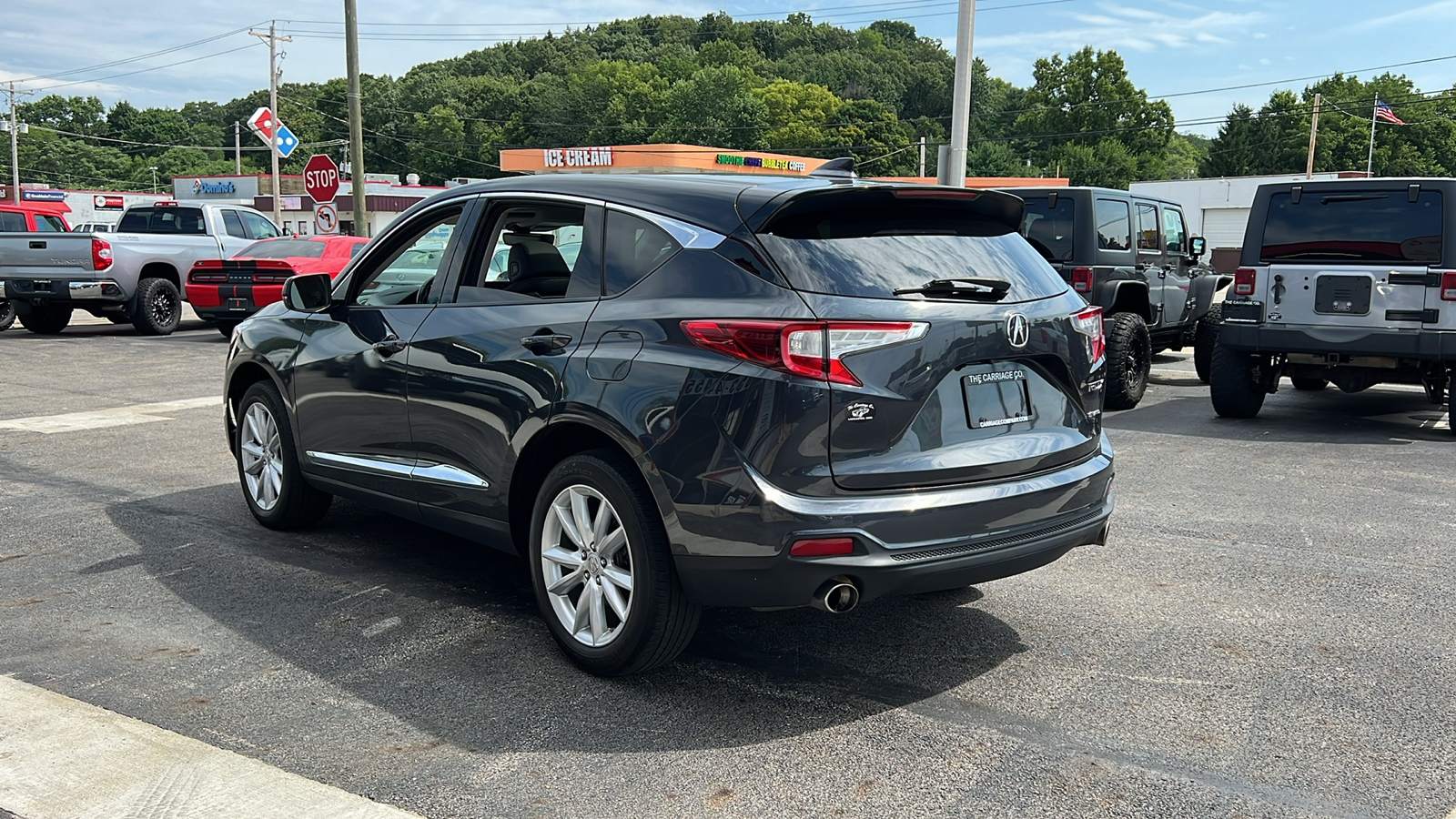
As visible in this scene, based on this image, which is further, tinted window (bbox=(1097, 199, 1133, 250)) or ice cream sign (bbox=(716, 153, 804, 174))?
ice cream sign (bbox=(716, 153, 804, 174))

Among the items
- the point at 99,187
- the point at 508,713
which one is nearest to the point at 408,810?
the point at 508,713

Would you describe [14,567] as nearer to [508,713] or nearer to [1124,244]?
[508,713]

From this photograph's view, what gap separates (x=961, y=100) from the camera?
1655cm

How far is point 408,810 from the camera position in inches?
124

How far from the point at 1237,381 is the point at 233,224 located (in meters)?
15.5

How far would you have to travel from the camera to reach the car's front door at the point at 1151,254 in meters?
12.0

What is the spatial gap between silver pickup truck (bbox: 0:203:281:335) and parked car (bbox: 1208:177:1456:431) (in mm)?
14422

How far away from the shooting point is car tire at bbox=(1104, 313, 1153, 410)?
10.7 metres

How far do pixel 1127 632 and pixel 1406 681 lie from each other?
92 cm

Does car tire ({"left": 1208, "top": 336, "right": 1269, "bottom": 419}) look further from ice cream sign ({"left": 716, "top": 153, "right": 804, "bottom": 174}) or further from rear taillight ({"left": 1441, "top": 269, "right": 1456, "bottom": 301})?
ice cream sign ({"left": 716, "top": 153, "right": 804, "bottom": 174})

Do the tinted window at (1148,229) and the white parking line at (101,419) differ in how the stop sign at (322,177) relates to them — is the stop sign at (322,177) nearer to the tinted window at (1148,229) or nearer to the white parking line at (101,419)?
the white parking line at (101,419)

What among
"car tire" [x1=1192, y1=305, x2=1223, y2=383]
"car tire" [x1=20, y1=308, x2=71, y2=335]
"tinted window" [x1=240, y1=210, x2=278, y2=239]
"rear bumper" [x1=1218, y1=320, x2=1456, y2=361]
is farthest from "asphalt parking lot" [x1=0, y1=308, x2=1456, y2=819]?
"tinted window" [x1=240, y1=210, x2=278, y2=239]

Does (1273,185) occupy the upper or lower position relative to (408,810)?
upper

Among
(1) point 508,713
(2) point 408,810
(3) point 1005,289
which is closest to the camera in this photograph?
(2) point 408,810
